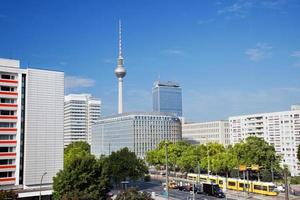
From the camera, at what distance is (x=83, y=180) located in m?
52.9

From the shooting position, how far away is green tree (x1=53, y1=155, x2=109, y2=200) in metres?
52.6

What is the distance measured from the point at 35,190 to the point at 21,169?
5.08m

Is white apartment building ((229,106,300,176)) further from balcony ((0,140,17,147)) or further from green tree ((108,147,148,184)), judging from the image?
balcony ((0,140,17,147))

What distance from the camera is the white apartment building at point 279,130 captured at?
119m

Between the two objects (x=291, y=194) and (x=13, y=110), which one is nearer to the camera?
(x=13, y=110)

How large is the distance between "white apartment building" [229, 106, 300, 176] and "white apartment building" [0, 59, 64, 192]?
83.3 m

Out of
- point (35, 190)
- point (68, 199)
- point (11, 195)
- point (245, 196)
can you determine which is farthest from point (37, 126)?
point (245, 196)

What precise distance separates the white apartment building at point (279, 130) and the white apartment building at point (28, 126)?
83307 mm

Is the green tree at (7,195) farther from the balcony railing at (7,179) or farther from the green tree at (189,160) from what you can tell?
the green tree at (189,160)

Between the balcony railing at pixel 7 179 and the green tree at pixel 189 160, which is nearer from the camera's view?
the balcony railing at pixel 7 179

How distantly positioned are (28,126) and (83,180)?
17462 mm

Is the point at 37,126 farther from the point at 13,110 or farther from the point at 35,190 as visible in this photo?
the point at 35,190

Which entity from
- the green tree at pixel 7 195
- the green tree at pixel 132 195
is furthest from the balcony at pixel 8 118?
the green tree at pixel 132 195

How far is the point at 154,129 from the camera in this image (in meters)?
178
